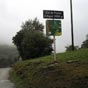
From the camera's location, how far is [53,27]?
2533 centimetres

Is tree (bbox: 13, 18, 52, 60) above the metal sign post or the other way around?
the other way around

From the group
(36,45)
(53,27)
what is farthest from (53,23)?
(36,45)

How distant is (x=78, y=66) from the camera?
20.8 meters

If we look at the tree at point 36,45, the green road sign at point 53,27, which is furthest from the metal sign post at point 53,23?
the tree at point 36,45

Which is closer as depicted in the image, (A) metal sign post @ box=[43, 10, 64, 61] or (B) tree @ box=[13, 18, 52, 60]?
(A) metal sign post @ box=[43, 10, 64, 61]

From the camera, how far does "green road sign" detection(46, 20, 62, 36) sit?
991 inches

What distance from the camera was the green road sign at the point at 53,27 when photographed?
25.2m

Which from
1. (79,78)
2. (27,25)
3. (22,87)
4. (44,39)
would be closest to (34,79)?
(22,87)

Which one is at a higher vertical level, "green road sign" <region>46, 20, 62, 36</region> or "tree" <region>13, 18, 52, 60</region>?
"green road sign" <region>46, 20, 62, 36</region>

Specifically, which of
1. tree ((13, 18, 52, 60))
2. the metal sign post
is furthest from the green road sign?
tree ((13, 18, 52, 60))

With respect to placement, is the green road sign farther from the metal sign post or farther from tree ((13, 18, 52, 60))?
tree ((13, 18, 52, 60))

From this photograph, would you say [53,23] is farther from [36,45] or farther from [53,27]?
[36,45]

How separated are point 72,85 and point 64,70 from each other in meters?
3.43

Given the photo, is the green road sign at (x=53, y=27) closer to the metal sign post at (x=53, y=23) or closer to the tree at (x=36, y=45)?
the metal sign post at (x=53, y=23)
